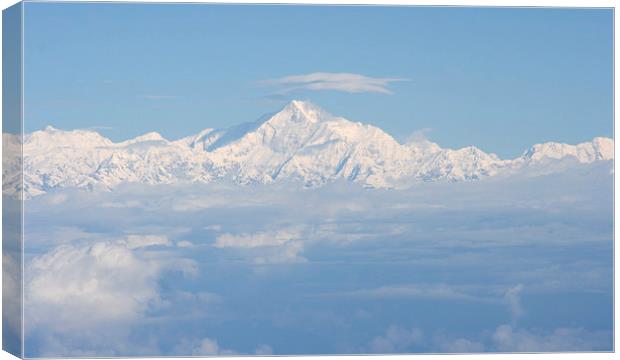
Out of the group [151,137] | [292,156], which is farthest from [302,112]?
[151,137]

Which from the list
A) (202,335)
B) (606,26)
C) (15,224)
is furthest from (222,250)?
(606,26)

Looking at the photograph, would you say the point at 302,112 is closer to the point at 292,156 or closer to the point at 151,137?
the point at 292,156

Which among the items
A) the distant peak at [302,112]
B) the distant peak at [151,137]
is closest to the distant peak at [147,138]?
the distant peak at [151,137]

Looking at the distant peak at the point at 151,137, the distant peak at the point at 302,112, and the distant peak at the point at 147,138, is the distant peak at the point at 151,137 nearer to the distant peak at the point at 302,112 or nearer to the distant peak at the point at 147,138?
the distant peak at the point at 147,138


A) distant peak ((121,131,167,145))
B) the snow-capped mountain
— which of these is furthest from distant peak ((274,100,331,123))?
distant peak ((121,131,167,145))

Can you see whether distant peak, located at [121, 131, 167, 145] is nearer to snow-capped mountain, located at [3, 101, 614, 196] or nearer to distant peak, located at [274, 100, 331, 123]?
snow-capped mountain, located at [3, 101, 614, 196]

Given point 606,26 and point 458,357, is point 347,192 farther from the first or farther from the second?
point 606,26
